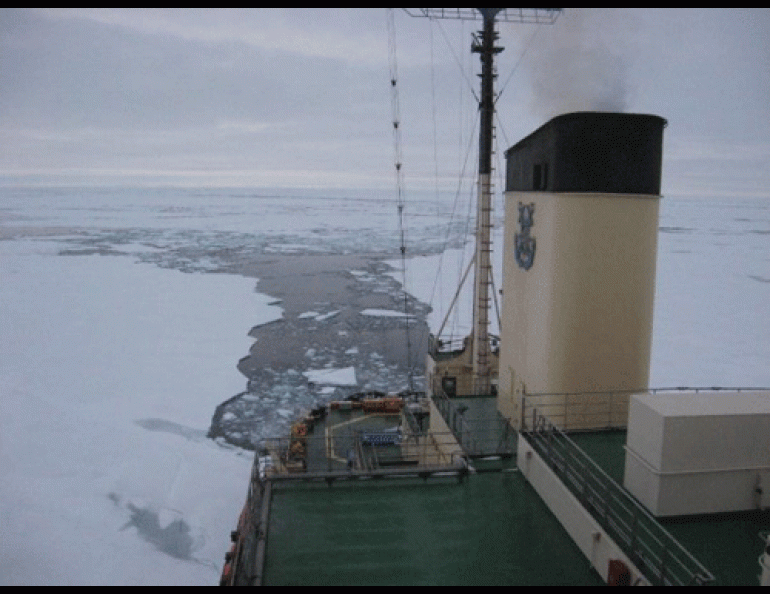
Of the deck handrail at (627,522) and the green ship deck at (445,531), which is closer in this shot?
the deck handrail at (627,522)

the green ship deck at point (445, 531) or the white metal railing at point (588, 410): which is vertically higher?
the white metal railing at point (588, 410)

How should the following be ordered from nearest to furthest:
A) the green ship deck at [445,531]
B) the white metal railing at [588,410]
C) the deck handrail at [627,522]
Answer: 1. the deck handrail at [627,522]
2. the green ship deck at [445,531]
3. the white metal railing at [588,410]

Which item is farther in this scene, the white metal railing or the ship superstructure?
the white metal railing

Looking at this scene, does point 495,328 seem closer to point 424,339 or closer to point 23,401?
point 424,339

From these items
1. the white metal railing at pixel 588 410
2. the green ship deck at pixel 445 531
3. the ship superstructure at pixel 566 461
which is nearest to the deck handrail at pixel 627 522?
the ship superstructure at pixel 566 461

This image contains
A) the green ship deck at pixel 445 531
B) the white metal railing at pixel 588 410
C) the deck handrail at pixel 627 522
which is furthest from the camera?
the white metal railing at pixel 588 410

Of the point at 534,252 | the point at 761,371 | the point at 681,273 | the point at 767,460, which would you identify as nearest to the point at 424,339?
the point at 761,371

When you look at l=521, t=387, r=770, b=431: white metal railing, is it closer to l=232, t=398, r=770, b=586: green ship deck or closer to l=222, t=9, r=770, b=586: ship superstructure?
l=222, t=9, r=770, b=586: ship superstructure

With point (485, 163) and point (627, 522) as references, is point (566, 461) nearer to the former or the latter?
point (627, 522)

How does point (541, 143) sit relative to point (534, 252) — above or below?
above

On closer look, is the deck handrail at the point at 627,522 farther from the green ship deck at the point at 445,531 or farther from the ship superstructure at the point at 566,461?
the green ship deck at the point at 445,531

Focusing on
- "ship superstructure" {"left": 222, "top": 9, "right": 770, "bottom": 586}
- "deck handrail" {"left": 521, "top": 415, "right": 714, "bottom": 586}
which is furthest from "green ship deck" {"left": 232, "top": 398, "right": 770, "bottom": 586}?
"deck handrail" {"left": 521, "top": 415, "right": 714, "bottom": 586}
